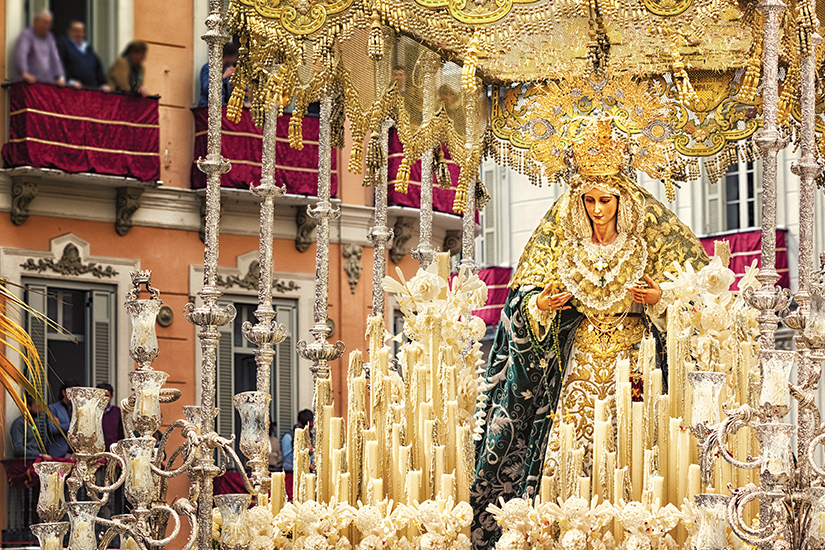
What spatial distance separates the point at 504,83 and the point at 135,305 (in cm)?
330

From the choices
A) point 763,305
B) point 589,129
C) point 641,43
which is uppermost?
point 641,43

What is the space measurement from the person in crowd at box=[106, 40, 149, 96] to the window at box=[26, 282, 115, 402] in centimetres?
175

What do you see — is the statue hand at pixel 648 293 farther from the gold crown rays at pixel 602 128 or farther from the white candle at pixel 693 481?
the white candle at pixel 693 481

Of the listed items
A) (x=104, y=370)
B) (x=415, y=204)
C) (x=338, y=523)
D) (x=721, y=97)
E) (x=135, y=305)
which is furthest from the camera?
(x=415, y=204)

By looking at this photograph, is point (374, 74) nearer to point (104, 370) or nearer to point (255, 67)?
point (255, 67)

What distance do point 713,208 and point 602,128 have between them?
356 inches

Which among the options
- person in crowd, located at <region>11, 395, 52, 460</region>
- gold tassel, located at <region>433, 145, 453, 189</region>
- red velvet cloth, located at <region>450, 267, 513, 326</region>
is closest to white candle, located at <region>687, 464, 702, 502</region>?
gold tassel, located at <region>433, 145, 453, 189</region>

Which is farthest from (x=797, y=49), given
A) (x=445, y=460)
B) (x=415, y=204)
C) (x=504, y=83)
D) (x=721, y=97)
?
(x=415, y=204)

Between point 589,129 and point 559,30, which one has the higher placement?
point 559,30

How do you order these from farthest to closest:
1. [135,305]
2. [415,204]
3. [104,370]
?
[415,204] < [104,370] < [135,305]

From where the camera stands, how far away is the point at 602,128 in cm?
799

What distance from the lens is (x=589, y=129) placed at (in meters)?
8.00

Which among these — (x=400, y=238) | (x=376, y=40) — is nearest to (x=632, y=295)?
(x=376, y=40)

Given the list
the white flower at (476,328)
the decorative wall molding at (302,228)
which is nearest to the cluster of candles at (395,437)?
the white flower at (476,328)
